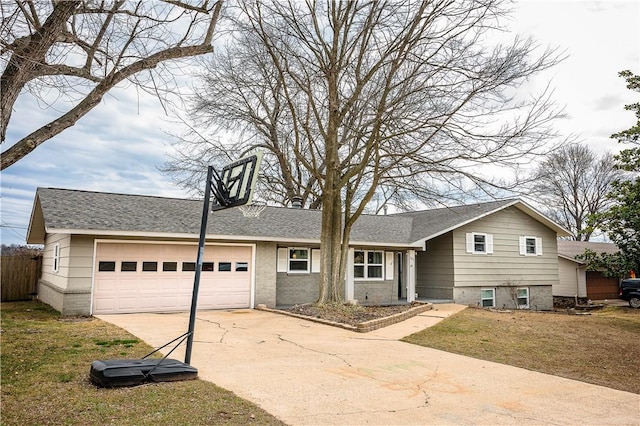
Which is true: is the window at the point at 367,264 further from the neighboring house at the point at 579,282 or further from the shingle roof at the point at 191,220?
the neighboring house at the point at 579,282

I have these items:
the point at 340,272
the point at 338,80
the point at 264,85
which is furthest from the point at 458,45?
the point at 340,272

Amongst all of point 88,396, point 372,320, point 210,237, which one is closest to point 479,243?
point 372,320

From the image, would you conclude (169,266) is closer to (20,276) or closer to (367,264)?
(367,264)

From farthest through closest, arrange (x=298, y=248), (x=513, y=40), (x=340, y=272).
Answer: (x=298, y=248)
(x=340, y=272)
(x=513, y=40)

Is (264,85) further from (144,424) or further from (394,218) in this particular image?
(144,424)

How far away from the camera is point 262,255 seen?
1591 cm

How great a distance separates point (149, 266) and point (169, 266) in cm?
61

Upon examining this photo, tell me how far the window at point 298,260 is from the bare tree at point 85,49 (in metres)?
10.6

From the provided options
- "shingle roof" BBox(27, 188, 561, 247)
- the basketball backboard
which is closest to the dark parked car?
"shingle roof" BBox(27, 188, 561, 247)

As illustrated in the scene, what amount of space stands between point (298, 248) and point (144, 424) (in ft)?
41.3

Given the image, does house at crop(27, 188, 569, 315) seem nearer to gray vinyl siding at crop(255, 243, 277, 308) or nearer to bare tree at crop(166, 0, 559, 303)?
gray vinyl siding at crop(255, 243, 277, 308)

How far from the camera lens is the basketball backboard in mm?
6801

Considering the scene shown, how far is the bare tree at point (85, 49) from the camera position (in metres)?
5.01

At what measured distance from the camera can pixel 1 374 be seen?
20.0 ft
